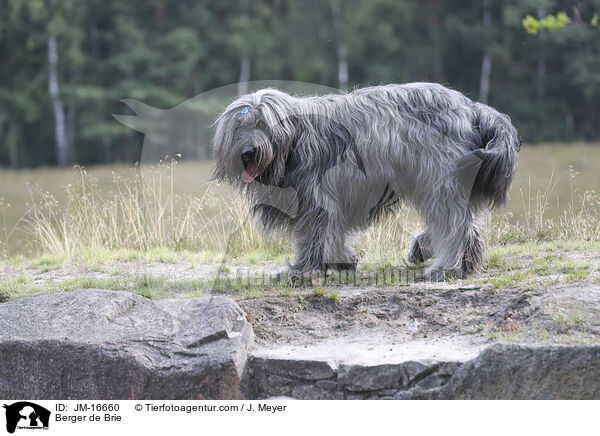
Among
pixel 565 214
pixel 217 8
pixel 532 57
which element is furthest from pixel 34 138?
pixel 565 214

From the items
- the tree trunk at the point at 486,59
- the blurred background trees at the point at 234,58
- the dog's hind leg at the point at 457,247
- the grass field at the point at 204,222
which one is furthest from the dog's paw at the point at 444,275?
the tree trunk at the point at 486,59

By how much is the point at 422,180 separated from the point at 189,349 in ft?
7.15

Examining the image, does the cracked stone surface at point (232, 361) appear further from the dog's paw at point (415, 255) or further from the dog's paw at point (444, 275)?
the dog's paw at point (415, 255)

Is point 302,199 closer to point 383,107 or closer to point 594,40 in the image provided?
point 383,107

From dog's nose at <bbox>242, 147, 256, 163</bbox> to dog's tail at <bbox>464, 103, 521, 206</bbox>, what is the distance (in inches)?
62.6

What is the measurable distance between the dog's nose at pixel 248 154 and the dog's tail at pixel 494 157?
1.59 m

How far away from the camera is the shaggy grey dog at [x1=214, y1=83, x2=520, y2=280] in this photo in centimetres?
518

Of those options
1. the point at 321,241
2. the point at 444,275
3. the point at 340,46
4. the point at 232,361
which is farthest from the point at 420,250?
the point at 340,46

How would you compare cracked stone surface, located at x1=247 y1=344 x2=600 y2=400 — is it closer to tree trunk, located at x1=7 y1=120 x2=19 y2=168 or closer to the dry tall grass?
the dry tall grass

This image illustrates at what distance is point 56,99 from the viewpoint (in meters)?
24.6

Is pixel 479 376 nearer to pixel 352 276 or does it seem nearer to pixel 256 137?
pixel 352 276

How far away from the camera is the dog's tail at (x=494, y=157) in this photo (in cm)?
516
